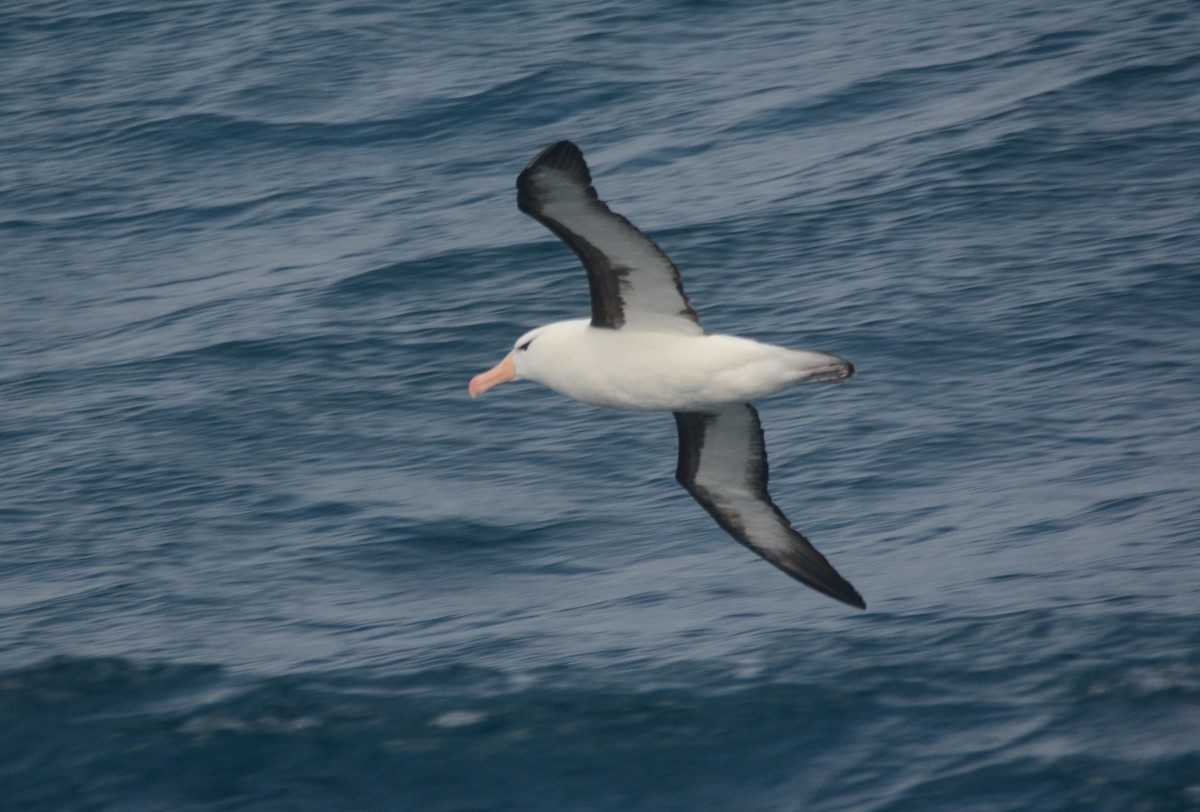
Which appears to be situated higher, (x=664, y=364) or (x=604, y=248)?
(x=604, y=248)

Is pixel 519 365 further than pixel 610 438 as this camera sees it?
No

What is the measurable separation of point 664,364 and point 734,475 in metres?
1.56

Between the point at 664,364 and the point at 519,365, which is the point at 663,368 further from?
the point at 519,365

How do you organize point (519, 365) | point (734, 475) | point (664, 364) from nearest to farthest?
point (664, 364) < point (519, 365) < point (734, 475)

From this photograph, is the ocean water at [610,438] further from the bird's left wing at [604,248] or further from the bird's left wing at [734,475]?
the bird's left wing at [604,248]

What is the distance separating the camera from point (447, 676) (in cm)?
1188

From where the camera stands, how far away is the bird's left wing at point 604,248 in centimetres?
913

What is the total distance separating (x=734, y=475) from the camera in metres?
11.5

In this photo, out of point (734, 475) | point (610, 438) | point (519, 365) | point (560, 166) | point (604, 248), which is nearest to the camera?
point (560, 166)

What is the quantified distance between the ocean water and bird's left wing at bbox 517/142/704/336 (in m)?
2.70

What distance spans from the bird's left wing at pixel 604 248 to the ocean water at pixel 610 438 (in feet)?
8.87

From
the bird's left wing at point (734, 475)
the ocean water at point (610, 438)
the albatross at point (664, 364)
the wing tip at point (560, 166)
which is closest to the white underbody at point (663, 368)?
the albatross at point (664, 364)

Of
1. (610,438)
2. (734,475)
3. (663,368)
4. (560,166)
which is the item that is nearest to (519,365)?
(663,368)

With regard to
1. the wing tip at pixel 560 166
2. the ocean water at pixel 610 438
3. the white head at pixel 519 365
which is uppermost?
the wing tip at pixel 560 166
